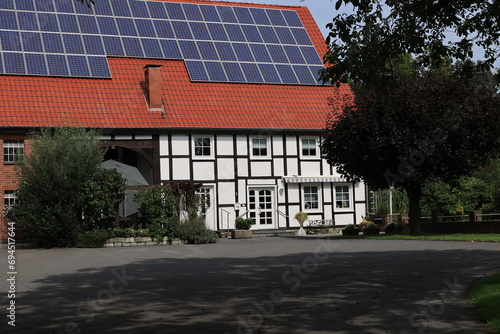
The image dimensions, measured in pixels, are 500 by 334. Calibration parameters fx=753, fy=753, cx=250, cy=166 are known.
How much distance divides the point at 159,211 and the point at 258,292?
1570cm

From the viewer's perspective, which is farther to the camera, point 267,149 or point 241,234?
point 267,149

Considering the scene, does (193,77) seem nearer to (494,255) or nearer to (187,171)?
(187,171)

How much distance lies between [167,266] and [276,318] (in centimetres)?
832

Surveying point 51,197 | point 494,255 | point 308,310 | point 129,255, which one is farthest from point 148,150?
point 308,310

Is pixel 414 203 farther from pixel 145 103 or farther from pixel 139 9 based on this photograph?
pixel 139 9

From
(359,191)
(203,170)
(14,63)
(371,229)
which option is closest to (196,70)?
(203,170)

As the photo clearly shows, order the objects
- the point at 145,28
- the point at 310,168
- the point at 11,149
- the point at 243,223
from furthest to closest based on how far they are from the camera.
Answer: the point at 145,28 < the point at 310,168 < the point at 243,223 < the point at 11,149

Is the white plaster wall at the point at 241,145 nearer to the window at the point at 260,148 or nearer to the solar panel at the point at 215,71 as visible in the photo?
the window at the point at 260,148

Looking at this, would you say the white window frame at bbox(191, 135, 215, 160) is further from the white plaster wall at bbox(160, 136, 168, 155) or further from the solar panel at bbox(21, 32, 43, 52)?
the solar panel at bbox(21, 32, 43, 52)

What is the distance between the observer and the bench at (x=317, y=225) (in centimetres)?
3542

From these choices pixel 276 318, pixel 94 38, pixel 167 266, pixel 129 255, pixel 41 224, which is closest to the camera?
pixel 276 318

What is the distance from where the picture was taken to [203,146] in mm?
33906

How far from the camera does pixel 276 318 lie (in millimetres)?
9383

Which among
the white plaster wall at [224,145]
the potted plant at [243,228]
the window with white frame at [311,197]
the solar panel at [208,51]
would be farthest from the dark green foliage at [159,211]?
the solar panel at [208,51]
